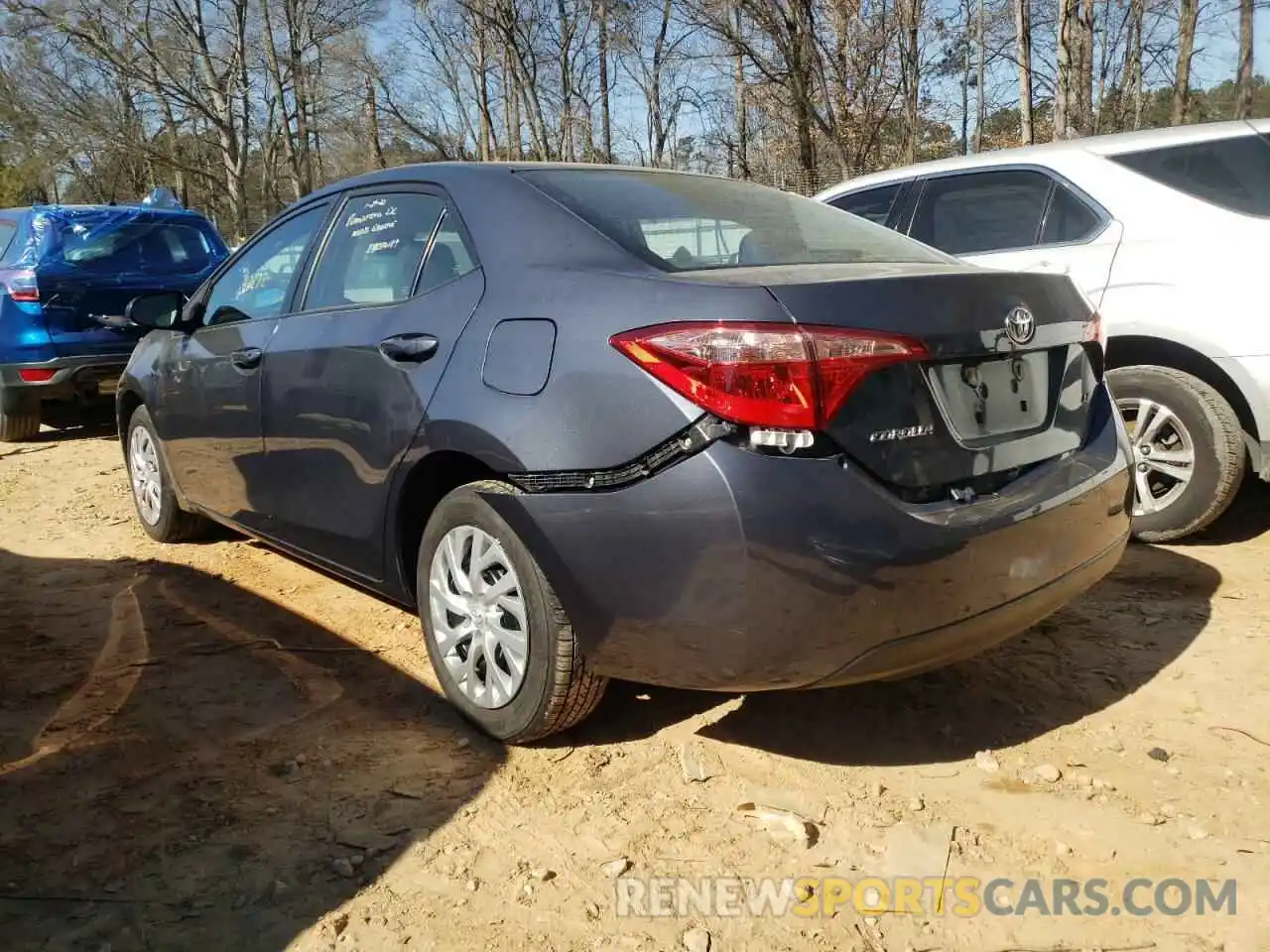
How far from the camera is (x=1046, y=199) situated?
15.4 feet

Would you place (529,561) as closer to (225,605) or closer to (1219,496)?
(225,605)

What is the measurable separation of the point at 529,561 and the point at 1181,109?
2141 cm

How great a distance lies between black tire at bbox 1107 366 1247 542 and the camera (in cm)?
405

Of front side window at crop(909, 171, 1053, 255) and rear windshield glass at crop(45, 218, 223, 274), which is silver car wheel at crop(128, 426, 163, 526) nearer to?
rear windshield glass at crop(45, 218, 223, 274)

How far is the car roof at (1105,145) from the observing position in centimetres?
428

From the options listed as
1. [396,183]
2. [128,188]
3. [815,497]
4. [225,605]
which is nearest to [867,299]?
[815,497]

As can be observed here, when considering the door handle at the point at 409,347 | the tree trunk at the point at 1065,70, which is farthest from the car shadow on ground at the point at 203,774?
the tree trunk at the point at 1065,70

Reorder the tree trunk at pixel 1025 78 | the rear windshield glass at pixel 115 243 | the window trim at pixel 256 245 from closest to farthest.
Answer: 1. the window trim at pixel 256 245
2. the rear windshield glass at pixel 115 243
3. the tree trunk at pixel 1025 78

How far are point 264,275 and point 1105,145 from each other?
12.0ft

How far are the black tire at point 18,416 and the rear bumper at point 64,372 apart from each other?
0.10 metres

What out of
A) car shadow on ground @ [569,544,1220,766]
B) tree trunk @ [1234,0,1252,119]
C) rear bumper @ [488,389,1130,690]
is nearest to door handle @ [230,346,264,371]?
rear bumper @ [488,389,1130,690]

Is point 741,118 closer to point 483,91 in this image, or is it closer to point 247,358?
point 483,91

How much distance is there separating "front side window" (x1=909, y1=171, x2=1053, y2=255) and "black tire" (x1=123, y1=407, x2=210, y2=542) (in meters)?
3.82

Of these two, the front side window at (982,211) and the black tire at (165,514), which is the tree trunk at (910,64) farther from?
the black tire at (165,514)
